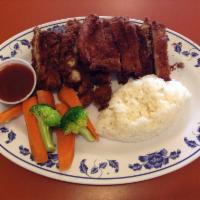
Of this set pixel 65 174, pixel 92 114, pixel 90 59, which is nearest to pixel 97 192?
pixel 65 174

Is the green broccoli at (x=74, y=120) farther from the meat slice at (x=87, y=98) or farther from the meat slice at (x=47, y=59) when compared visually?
the meat slice at (x=47, y=59)

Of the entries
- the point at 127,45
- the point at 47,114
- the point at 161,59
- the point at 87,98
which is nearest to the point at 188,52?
the point at 161,59

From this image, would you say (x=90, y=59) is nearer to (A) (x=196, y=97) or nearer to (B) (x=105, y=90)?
(B) (x=105, y=90)

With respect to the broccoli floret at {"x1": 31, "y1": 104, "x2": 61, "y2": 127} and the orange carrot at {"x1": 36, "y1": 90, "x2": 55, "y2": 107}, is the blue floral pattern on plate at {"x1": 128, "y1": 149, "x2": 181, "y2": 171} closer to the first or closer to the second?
the broccoli floret at {"x1": 31, "y1": 104, "x2": 61, "y2": 127}

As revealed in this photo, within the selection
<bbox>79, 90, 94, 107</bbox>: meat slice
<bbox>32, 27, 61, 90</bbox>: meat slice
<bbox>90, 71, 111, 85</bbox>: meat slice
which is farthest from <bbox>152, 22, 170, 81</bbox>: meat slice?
<bbox>32, 27, 61, 90</bbox>: meat slice

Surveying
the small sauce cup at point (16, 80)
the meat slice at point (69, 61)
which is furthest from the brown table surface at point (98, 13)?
the meat slice at point (69, 61)
